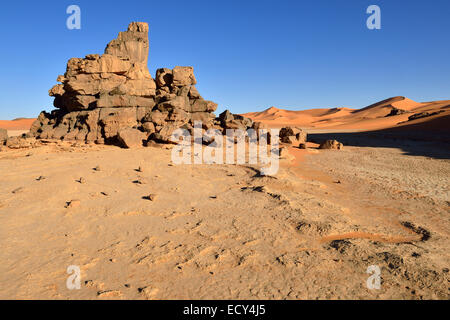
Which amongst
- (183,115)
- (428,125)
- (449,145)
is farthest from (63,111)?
(428,125)

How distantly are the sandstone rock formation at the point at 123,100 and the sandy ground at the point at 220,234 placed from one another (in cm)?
573

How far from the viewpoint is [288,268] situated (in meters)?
2.89

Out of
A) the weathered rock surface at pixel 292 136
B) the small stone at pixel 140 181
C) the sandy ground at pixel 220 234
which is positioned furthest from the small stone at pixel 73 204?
the weathered rock surface at pixel 292 136

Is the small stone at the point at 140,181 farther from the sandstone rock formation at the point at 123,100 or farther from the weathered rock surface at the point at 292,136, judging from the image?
the weathered rock surface at the point at 292,136

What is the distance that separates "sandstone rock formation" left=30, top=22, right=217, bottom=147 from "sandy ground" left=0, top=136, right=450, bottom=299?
18.8 feet

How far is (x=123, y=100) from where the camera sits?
13523 millimetres

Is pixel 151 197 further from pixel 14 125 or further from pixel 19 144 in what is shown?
pixel 14 125

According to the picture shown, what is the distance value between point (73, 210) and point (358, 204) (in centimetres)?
530

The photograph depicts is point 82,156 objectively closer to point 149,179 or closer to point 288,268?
point 149,179

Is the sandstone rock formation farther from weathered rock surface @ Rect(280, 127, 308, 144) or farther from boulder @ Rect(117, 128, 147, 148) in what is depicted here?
weathered rock surface @ Rect(280, 127, 308, 144)

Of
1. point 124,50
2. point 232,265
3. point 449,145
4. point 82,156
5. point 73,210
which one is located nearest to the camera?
point 232,265

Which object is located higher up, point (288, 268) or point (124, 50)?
point (124, 50)

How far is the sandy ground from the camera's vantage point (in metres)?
2.61

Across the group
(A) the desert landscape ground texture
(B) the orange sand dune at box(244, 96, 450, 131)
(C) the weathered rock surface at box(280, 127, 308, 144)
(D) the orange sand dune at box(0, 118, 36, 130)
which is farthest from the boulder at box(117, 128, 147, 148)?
Result: (D) the orange sand dune at box(0, 118, 36, 130)
